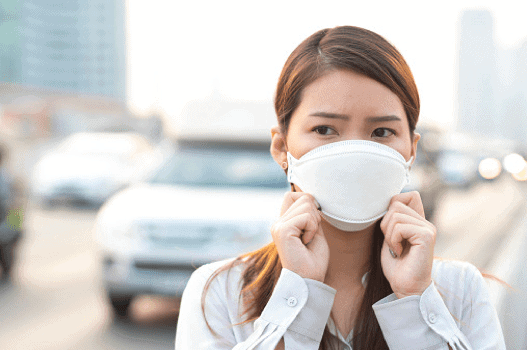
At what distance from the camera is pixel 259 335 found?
1533 mm

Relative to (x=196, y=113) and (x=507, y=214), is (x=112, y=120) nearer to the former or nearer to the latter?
(x=507, y=214)

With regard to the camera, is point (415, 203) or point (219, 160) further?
point (219, 160)

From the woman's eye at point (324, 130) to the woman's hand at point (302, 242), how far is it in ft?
0.67

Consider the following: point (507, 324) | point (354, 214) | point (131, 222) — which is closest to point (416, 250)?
point (354, 214)

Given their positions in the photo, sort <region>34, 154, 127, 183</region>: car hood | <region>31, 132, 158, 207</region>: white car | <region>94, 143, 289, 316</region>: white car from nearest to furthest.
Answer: <region>94, 143, 289, 316</region>: white car
<region>31, 132, 158, 207</region>: white car
<region>34, 154, 127, 183</region>: car hood

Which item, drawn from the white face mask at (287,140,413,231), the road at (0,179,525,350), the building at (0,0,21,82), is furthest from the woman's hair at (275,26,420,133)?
the building at (0,0,21,82)

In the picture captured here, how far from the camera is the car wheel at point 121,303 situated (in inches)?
219

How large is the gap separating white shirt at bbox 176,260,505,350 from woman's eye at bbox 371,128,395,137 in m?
0.43

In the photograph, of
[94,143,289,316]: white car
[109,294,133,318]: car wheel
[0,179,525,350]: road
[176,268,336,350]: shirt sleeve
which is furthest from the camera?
[109,294,133,318]: car wheel

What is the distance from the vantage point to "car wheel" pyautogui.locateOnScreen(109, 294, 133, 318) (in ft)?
18.3

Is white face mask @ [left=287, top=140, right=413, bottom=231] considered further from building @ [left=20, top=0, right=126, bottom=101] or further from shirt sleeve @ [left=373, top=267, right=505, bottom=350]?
building @ [left=20, top=0, right=126, bottom=101]

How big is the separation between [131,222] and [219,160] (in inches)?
59.0

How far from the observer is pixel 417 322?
5.08ft

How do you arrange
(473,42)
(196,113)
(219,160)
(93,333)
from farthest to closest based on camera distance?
1. (473,42)
2. (196,113)
3. (219,160)
4. (93,333)
